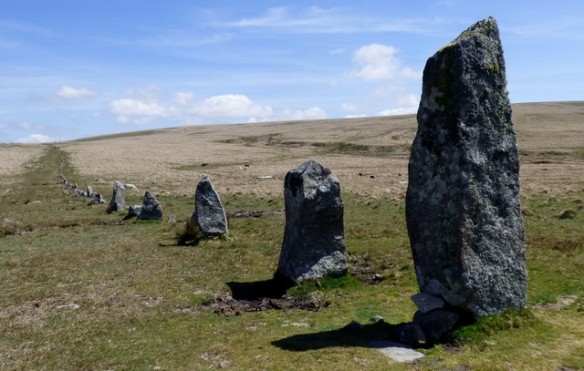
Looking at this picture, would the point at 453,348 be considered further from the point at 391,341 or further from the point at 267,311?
the point at 267,311

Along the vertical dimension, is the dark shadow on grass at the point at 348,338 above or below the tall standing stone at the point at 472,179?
below

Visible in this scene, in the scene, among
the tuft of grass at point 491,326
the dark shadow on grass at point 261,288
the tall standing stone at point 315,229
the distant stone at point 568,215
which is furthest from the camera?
the distant stone at point 568,215

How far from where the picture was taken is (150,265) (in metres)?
22.1

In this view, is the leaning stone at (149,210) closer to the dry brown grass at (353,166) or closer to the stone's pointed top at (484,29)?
the dry brown grass at (353,166)

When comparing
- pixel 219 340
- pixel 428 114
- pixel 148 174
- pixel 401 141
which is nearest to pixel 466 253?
pixel 428 114

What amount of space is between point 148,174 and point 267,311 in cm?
5721

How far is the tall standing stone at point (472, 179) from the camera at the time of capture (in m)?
12.9

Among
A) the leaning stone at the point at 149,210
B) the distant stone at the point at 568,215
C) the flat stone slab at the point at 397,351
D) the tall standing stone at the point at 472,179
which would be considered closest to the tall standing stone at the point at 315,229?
the tall standing stone at the point at 472,179

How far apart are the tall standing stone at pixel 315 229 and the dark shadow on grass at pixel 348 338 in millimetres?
4712

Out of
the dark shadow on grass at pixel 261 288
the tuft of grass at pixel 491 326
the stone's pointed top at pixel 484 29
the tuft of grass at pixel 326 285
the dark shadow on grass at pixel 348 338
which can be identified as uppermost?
the stone's pointed top at pixel 484 29

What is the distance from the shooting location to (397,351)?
489 inches

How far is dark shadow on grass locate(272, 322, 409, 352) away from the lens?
12805 millimetres

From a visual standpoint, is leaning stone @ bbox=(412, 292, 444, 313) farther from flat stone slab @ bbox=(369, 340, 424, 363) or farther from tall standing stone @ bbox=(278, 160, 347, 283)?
tall standing stone @ bbox=(278, 160, 347, 283)

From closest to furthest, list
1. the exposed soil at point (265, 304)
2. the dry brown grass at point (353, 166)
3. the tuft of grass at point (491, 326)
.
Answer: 1. the tuft of grass at point (491, 326)
2. the exposed soil at point (265, 304)
3. the dry brown grass at point (353, 166)
